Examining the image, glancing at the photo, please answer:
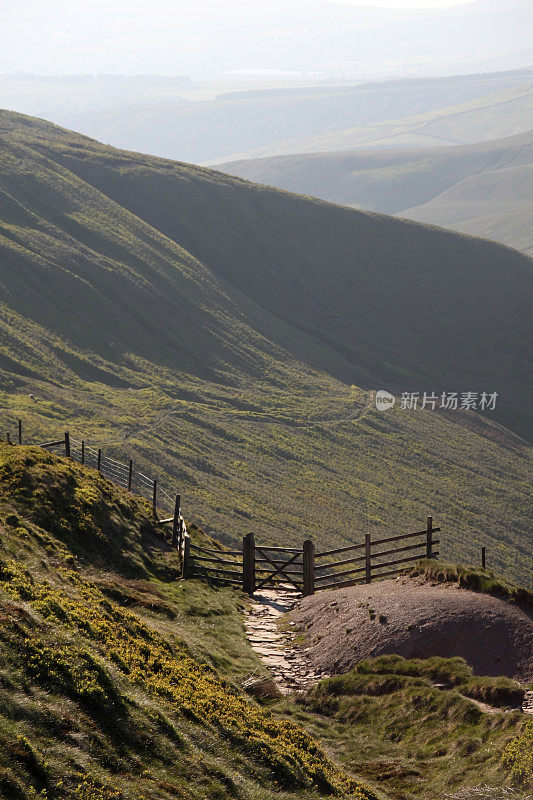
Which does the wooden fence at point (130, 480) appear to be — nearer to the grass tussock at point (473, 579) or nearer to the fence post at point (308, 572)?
the fence post at point (308, 572)

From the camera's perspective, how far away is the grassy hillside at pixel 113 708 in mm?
10742

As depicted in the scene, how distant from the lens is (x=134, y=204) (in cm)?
15538

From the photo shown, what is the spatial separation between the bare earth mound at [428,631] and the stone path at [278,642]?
0.43 meters

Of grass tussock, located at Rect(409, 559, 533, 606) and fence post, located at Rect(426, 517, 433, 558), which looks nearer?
grass tussock, located at Rect(409, 559, 533, 606)

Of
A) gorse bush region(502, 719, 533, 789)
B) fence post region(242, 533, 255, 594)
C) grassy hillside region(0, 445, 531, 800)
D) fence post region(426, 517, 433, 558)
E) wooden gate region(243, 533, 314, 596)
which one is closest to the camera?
grassy hillside region(0, 445, 531, 800)

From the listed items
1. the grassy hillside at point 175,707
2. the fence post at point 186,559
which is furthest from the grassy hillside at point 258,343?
the grassy hillside at point 175,707

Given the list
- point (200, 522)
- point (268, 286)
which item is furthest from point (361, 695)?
point (268, 286)

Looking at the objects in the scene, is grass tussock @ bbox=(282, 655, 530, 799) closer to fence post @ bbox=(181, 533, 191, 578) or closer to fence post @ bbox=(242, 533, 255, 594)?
fence post @ bbox=(242, 533, 255, 594)

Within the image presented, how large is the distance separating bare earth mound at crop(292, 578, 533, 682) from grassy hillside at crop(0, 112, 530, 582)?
4780cm

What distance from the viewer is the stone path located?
20.3 metres

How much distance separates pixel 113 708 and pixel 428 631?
10630 mm

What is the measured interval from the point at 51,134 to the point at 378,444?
367ft

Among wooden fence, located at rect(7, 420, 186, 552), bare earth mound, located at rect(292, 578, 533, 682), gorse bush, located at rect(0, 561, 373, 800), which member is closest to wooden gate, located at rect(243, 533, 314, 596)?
wooden fence, located at rect(7, 420, 186, 552)

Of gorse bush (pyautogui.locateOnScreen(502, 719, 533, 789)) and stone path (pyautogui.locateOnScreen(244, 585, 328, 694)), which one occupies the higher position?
gorse bush (pyautogui.locateOnScreen(502, 719, 533, 789))
